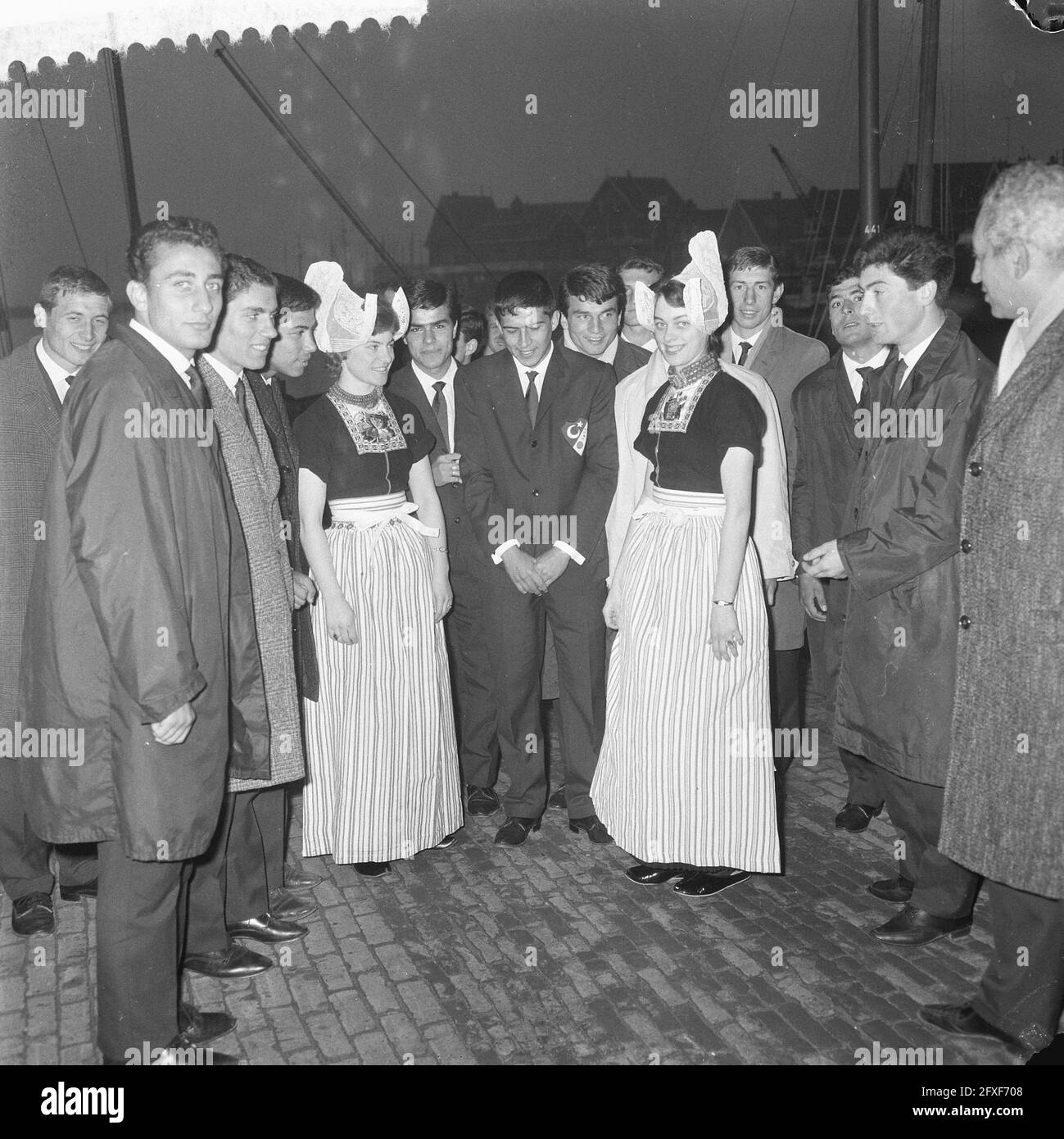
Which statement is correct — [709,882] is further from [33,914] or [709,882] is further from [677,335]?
[33,914]

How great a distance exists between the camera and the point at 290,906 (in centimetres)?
374

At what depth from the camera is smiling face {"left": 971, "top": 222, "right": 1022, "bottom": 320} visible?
8.50ft

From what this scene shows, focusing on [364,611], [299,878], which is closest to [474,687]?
[364,611]

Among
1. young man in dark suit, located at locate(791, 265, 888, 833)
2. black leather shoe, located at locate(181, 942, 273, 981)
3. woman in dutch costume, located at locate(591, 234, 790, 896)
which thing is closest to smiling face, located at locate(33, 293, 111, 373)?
woman in dutch costume, located at locate(591, 234, 790, 896)

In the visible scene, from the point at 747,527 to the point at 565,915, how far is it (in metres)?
1.52

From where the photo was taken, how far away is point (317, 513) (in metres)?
3.82

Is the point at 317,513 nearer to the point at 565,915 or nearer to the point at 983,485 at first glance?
the point at 565,915

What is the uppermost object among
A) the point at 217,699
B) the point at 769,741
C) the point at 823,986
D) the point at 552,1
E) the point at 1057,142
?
the point at 552,1

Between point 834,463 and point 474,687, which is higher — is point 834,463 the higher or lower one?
the higher one

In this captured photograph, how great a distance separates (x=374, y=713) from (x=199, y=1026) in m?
1.31

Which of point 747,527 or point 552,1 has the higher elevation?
point 552,1

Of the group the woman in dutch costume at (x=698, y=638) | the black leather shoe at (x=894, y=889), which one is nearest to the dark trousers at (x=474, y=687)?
the woman in dutch costume at (x=698, y=638)

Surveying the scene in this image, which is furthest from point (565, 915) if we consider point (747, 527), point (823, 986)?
point (747, 527)

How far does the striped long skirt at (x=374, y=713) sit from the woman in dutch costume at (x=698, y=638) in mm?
870
